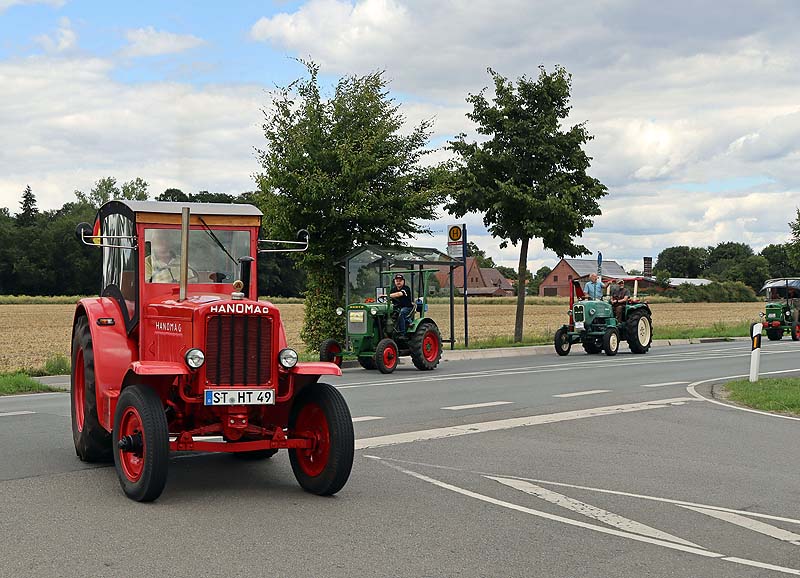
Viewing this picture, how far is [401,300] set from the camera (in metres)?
21.1

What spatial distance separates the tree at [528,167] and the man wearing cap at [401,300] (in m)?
7.66

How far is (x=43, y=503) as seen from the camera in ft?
24.1

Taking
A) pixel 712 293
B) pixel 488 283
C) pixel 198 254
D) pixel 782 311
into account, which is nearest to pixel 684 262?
pixel 488 283

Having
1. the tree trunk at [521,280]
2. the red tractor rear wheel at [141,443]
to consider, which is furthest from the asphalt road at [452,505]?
the tree trunk at [521,280]

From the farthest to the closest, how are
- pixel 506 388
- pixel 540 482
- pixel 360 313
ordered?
pixel 360 313, pixel 506 388, pixel 540 482

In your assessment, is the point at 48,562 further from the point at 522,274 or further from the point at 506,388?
the point at 522,274

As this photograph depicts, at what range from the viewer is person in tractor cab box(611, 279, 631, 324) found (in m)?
27.4

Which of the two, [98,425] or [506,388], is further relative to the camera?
[506,388]

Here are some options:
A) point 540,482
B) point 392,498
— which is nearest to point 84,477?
point 392,498

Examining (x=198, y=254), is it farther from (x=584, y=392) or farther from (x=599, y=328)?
(x=599, y=328)

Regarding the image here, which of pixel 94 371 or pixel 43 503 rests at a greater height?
pixel 94 371

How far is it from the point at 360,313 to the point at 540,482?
12.9m

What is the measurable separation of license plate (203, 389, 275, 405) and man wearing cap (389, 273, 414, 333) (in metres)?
13.3

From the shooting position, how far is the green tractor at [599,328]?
26347mm
